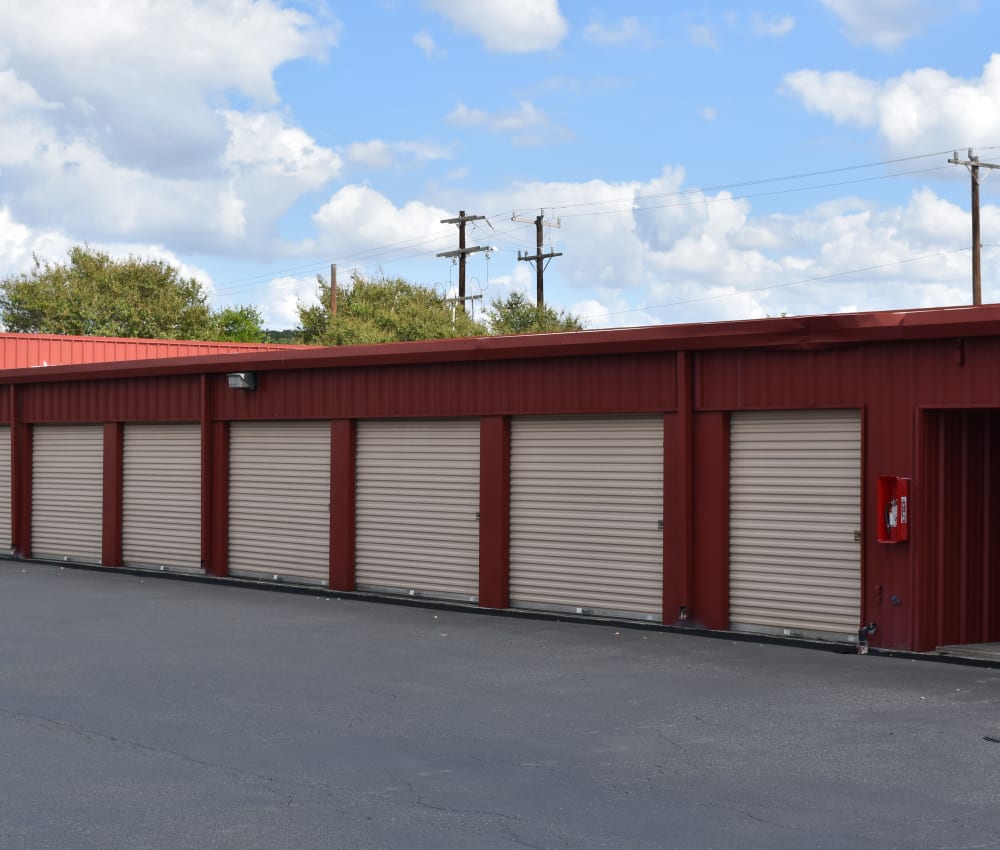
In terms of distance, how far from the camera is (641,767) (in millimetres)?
8953

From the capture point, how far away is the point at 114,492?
2411cm

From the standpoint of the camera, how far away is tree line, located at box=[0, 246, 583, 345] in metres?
66.2

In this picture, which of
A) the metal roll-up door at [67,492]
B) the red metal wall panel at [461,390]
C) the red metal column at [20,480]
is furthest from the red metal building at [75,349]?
the red metal wall panel at [461,390]

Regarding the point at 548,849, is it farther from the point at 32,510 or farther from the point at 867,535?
the point at 32,510

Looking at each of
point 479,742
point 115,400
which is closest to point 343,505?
point 115,400

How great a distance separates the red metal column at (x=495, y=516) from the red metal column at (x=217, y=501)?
5.66 m

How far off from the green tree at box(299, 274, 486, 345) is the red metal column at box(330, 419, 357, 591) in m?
43.5

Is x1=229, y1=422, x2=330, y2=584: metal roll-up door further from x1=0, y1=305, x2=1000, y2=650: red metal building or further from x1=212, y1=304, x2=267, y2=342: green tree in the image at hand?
x1=212, y1=304, x2=267, y2=342: green tree

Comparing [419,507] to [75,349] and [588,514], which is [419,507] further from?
[75,349]

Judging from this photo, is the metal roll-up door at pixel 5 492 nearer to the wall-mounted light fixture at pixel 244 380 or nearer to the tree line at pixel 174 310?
the wall-mounted light fixture at pixel 244 380

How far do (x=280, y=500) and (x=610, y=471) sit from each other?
630 cm

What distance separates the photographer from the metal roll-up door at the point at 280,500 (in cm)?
2042

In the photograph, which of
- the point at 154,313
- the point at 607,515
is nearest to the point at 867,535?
the point at 607,515

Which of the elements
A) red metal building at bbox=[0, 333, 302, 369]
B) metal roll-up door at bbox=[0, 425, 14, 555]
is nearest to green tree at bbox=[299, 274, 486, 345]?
red metal building at bbox=[0, 333, 302, 369]
